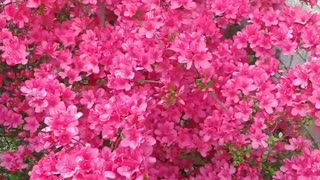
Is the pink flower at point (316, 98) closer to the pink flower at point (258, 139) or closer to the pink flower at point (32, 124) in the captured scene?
the pink flower at point (258, 139)

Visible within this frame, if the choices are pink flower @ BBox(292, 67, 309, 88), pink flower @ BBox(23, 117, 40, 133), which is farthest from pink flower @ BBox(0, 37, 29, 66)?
pink flower @ BBox(292, 67, 309, 88)

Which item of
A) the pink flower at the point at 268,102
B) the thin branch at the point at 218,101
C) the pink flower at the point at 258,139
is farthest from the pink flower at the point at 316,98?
the thin branch at the point at 218,101

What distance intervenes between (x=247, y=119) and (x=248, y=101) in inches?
2.9

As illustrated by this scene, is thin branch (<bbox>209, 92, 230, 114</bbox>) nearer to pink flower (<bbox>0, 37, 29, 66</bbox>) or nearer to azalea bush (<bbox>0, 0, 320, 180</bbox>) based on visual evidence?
azalea bush (<bbox>0, 0, 320, 180</bbox>)

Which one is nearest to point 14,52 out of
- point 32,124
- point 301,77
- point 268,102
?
point 32,124

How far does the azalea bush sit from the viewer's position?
2.44m

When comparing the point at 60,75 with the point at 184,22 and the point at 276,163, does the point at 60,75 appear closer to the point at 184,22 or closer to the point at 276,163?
the point at 184,22

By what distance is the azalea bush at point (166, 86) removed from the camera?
2.44 meters

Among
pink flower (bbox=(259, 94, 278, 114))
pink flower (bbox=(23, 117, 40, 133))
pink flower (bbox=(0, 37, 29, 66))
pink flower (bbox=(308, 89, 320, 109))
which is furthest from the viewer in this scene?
pink flower (bbox=(23, 117, 40, 133))

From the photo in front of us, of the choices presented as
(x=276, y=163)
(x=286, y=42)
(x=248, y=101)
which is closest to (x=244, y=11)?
(x=286, y=42)

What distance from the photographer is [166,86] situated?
250 cm

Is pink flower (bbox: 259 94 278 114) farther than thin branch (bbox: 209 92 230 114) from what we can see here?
No

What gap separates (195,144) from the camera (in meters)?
2.84

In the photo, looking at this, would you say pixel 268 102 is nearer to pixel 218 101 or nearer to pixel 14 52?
pixel 218 101
